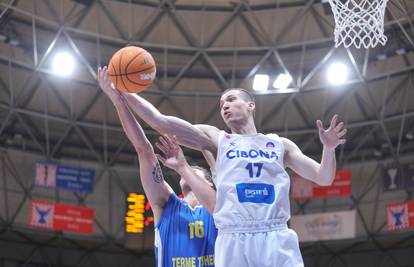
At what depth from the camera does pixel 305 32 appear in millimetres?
20078

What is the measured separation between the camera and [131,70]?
18.1 feet

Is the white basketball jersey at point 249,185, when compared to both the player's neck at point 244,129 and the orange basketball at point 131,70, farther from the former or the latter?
the orange basketball at point 131,70

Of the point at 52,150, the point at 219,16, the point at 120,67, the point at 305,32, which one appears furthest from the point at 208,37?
the point at 120,67

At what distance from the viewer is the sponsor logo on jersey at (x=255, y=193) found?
15.7 ft

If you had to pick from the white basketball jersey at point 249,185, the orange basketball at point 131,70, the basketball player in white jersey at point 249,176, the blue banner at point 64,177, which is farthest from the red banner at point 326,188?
the white basketball jersey at point 249,185

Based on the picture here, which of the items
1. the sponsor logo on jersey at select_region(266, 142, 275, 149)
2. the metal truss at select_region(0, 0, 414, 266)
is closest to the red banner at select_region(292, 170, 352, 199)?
the metal truss at select_region(0, 0, 414, 266)

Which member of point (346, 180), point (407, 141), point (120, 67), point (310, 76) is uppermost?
point (310, 76)

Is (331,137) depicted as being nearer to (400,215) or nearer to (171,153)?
(171,153)

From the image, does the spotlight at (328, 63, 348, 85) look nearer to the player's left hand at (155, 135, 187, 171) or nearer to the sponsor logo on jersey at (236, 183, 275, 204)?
the player's left hand at (155, 135, 187, 171)

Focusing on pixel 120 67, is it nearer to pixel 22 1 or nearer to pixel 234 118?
pixel 234 118

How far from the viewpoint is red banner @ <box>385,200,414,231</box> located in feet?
62.7

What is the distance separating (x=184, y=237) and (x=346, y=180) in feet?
49.7

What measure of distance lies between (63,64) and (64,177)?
371cm

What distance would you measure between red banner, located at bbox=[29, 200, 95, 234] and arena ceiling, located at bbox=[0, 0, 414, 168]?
6.49 ft
